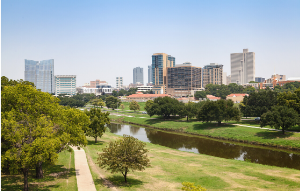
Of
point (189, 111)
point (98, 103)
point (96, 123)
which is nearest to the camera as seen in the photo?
point (96, 123)

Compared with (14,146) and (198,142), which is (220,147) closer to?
(198,142)

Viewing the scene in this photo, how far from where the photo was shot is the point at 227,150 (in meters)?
48.5

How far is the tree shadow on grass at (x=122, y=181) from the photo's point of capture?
2453cm

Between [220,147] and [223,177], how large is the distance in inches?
945

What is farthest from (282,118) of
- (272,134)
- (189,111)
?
(189,111)

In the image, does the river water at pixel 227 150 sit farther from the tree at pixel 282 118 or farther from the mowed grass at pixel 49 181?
the mowed grass at pixel 49 181

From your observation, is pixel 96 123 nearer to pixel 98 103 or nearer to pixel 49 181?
pixel 49 181

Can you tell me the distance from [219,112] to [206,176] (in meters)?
40.8

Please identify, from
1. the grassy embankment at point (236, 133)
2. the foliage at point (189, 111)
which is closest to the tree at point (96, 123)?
the grassy embankment at point (236, 133)

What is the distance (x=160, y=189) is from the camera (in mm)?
23391

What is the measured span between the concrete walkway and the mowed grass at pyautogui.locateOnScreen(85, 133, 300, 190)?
740 mm

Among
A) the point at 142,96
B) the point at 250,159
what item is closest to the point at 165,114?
the point at 250,159

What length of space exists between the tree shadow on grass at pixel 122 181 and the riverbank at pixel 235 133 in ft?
115

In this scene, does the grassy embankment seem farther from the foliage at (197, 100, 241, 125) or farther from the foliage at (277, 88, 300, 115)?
the foliage at (277, 88, 300, 115)
